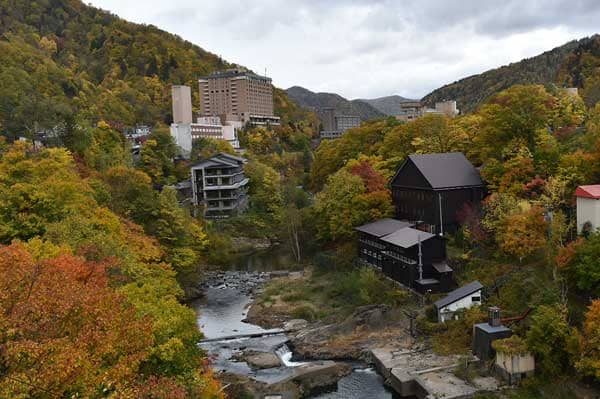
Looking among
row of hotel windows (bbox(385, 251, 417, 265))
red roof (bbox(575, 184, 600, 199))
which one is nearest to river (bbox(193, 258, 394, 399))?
row of hotel windows (bbox(385, 251, 417, 265))

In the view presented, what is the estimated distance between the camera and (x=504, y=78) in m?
114

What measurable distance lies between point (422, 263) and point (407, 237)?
6.58 ft

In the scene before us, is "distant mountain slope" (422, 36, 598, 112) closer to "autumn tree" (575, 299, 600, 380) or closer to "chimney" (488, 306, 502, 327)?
"chimney" (488, 306, 502, 327)

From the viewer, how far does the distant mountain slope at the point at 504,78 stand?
328 feet

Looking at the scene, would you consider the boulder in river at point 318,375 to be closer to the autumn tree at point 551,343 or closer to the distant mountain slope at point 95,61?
the autumn tree at point 551,343

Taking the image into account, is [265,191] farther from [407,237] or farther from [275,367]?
[275,367]

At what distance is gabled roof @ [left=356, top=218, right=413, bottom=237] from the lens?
30017 millimetres

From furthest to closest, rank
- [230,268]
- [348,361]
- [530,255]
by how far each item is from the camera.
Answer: [230,268] → [530,255] → [348,361]

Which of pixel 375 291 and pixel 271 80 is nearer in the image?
pixel 375 291

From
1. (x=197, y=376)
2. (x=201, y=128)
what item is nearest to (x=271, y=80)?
(x=201, y=128)

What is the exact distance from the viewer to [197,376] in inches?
509

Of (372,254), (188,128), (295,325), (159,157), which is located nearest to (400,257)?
(372,254)

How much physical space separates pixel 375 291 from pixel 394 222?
6.25 metres

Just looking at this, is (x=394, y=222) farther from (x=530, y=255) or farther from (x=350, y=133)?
(x=350, y=133)
